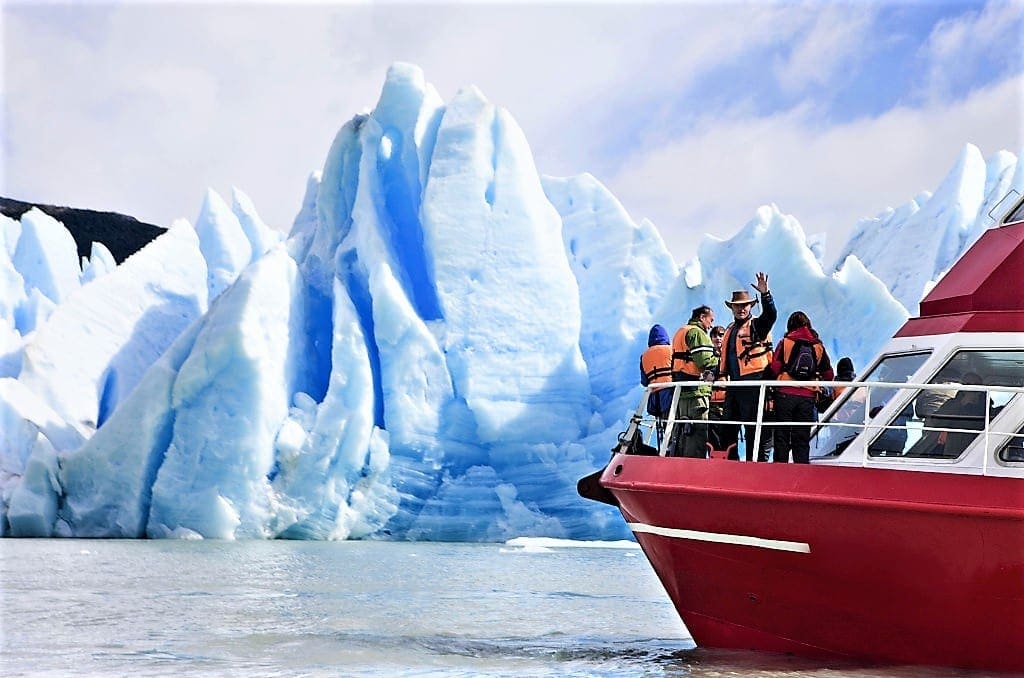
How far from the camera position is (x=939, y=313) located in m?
5.89

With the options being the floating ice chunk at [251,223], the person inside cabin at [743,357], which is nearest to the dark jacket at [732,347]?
the person inside cabin at [743,357]

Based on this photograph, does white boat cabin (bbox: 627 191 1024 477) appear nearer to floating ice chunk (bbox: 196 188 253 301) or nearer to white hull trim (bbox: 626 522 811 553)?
white hull trim (bbox: 626 522 811 553)

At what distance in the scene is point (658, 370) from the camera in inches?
262

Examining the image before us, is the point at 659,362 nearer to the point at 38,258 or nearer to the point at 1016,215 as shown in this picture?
the point at 1016,215

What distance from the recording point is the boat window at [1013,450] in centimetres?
508

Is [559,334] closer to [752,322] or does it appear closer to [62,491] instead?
[62,491]

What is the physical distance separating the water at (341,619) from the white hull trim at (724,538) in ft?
1.78

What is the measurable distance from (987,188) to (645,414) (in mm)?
16753

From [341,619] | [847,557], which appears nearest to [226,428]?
[341,619]

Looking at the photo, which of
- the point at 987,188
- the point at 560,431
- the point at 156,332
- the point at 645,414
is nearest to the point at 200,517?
the point at 156,332

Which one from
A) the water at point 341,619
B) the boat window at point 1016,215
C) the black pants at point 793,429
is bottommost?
the water at point 341,619

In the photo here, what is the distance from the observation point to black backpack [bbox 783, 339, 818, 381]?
Result: 5.73 metres

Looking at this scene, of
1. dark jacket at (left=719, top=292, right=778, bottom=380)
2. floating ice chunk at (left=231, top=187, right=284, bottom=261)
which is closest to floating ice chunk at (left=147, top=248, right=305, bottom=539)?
floating ice chunk at (left=231, top=187, right=284, bottom=261)

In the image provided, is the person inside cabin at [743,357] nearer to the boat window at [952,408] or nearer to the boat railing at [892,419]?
the boat railing at [892,419]
